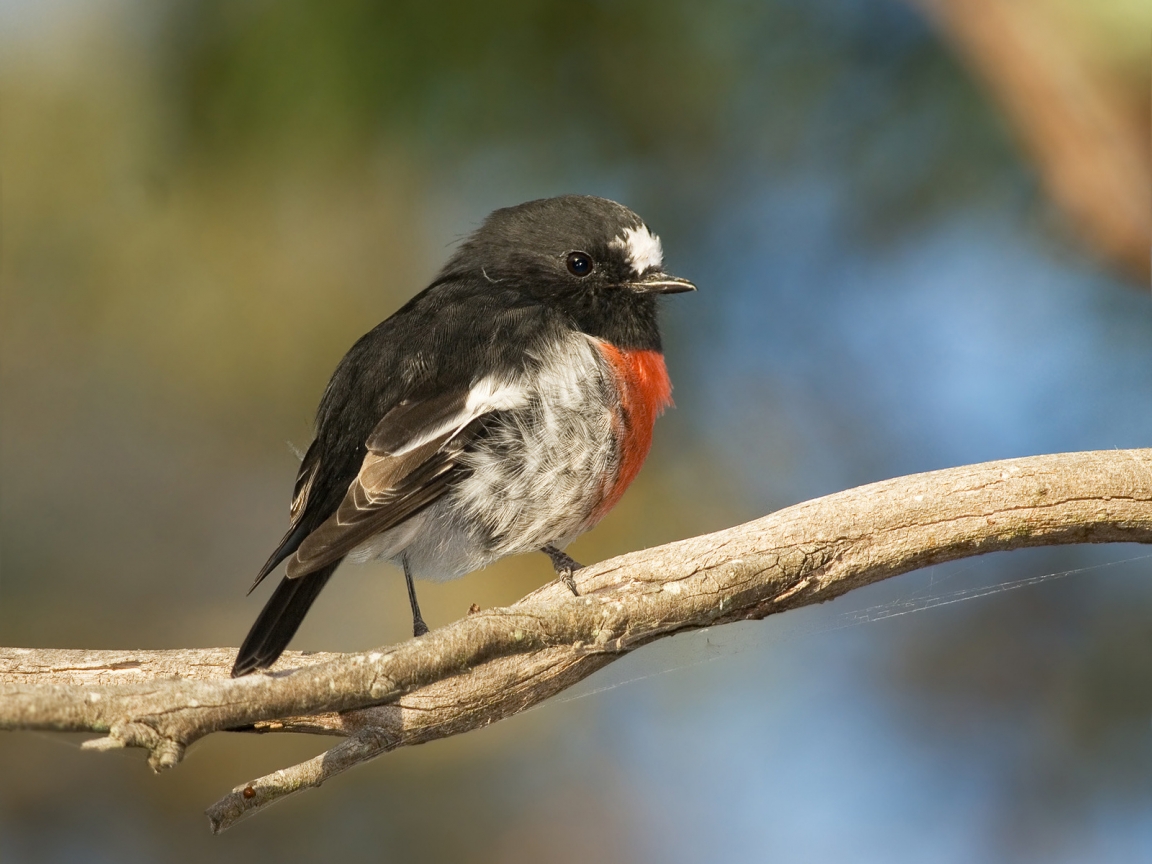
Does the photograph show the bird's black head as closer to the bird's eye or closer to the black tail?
the bird's eye

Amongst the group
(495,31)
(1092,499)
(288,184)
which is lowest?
(1092,499)

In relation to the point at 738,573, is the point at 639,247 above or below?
above

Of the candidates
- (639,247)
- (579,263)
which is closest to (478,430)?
(579,263)

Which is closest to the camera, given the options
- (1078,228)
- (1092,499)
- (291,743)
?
(1092,499)

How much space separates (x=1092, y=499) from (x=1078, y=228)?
1.40 meters

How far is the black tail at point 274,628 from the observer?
230cm

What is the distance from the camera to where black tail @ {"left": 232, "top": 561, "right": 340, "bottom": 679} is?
230 cm

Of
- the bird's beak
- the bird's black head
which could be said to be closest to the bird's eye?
the bird's black head

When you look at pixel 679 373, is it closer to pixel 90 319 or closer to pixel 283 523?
pixel 283 523

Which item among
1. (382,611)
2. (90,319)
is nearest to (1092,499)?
(382,611)

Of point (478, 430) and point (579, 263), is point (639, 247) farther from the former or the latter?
point (478, 430)

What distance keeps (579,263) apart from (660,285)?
0.72 feet

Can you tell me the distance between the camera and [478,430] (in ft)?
8.72

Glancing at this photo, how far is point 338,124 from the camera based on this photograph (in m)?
3.66
